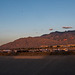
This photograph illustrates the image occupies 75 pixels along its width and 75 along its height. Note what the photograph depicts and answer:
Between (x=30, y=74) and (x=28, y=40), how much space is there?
9988cm

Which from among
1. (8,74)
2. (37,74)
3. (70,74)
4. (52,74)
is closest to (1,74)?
(8,74)

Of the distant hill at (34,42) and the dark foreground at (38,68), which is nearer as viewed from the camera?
the dark foreground at (38,68)

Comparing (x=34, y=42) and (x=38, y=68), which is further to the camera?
(x=34, y=42)

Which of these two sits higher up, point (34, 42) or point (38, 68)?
point (34, 42)

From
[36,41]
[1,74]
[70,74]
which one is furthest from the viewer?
[36,41]

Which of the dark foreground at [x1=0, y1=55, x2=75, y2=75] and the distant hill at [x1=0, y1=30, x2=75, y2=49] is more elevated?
the distant hill at [x1=0, y1=30, x2=75, y2=49]

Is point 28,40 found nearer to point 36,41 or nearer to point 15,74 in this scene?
point 36,41

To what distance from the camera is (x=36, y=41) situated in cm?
10694

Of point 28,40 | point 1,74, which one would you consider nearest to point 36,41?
point 28,40

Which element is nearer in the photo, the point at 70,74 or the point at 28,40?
the point at 70,74

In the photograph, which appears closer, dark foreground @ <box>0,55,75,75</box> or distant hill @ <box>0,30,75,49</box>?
dark foreground @ <box>0,55,75,75</box>

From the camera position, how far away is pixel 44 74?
10812 millimetres

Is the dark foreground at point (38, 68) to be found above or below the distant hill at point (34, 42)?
below

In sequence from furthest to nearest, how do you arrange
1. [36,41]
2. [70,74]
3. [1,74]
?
[36,41], [1,74], [70,74]
